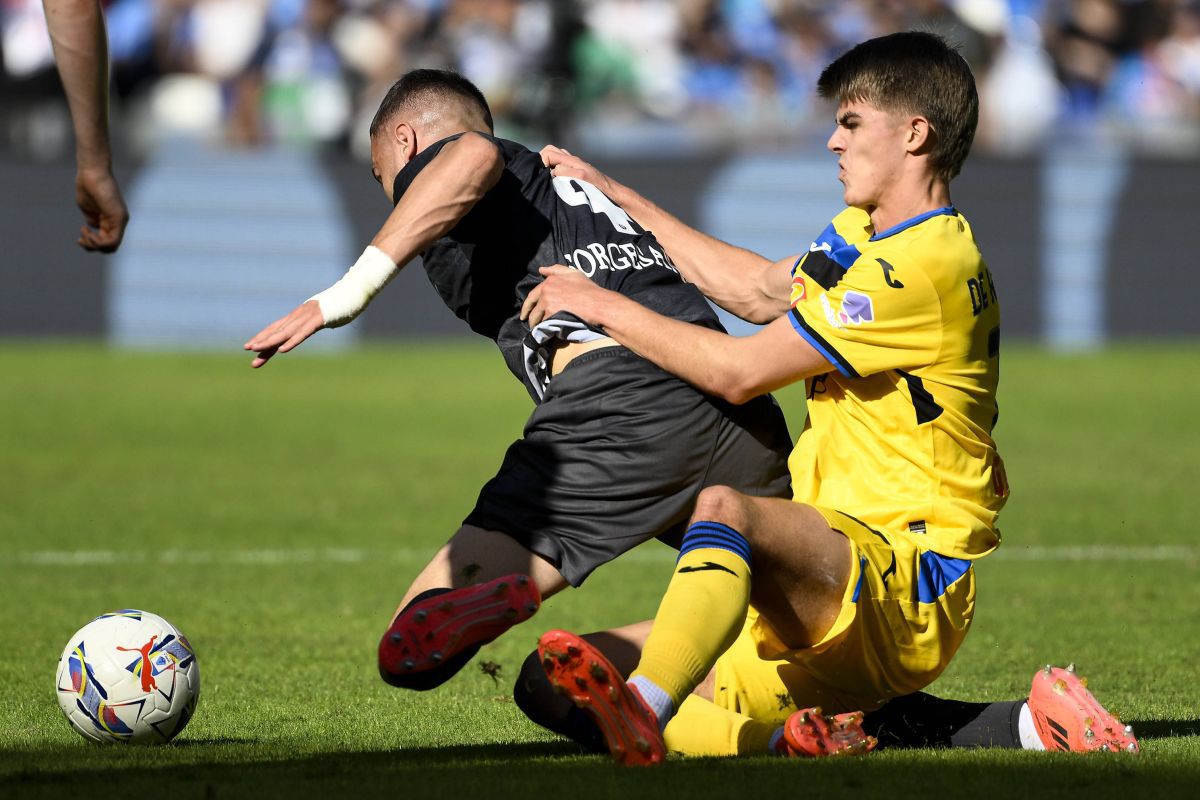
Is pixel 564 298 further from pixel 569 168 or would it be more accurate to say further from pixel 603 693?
pixel 603 693

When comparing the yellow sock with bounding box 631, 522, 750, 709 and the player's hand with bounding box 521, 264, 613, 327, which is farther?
the player's hand with bounding box 521, 264, 613, 327

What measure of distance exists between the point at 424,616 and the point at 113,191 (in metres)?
1.85

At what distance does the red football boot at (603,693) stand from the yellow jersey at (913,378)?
82 cm

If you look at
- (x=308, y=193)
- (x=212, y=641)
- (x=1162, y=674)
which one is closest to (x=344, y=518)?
(x=212, y=641)

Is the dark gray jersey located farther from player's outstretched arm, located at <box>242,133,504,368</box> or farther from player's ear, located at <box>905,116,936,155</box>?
player's ear, located at <box>905,116,936,155</box>

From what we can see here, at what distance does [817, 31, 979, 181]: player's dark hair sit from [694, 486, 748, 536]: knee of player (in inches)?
37.2

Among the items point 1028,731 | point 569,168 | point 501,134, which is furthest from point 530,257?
point 501,134

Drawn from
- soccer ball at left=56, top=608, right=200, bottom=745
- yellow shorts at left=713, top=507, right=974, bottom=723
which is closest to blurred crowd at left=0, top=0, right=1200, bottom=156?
soccer ball at left=56, top=608, right=200, bottom=745

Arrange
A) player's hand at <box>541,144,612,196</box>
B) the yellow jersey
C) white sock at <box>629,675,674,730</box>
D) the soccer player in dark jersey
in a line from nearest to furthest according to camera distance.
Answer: white sock at <box>629,675,674,730</box> → the soccer player in dark jersey → the yellow jersey → player's hand at <box>541,144,612,196</box>

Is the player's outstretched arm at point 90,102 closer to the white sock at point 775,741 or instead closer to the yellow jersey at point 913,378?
the yellow jersey at point 913,378

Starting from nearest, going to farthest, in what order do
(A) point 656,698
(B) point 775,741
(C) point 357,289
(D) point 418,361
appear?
(A) point 656,698
(C) point 357,289
(B) point 775,741
(D) point 418,361

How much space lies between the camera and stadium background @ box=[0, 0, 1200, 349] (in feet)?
56.6

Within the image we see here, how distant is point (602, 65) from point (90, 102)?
14.4 meters

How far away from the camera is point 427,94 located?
4.34 m
